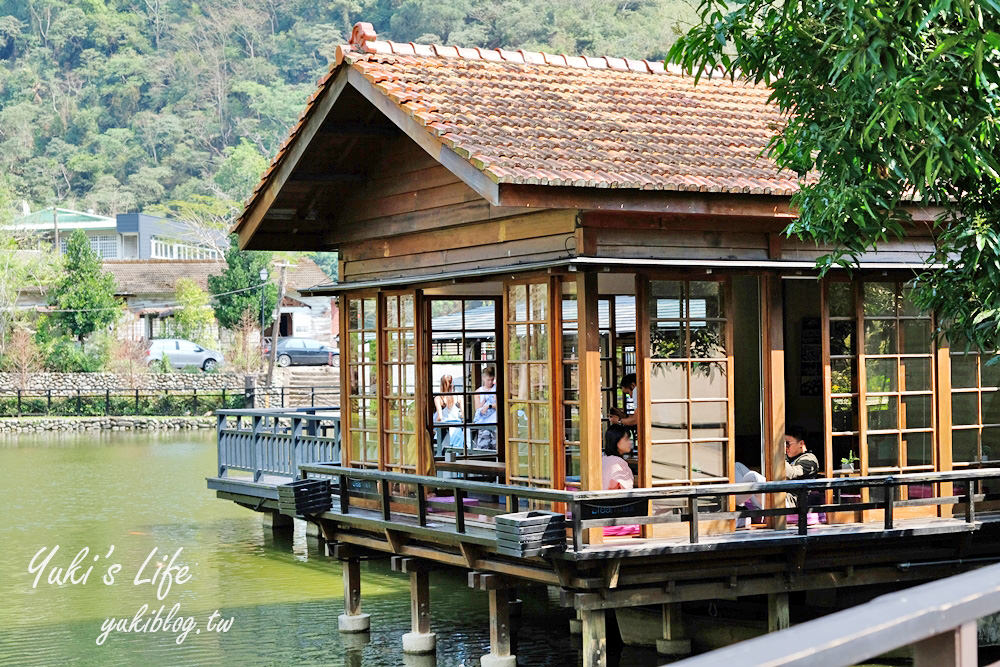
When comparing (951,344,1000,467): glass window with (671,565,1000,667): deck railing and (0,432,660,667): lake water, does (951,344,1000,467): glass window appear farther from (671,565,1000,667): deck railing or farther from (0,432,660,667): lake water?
(671,565,1000,667): deck railing

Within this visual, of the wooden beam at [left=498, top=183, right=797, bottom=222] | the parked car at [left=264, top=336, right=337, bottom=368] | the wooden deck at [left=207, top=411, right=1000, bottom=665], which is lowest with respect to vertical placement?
the wooden deck at [left=207, top=411, right=1000, bottom=665]

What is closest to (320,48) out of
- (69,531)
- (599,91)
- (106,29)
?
(106,29)

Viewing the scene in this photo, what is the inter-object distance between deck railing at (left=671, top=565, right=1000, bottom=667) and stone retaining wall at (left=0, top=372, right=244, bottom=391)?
4897 centimetres

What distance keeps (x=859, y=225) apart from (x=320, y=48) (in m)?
113

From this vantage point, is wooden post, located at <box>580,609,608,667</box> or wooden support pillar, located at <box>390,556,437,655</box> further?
wooden support pillar, located at <box>390,556,437,655</box>

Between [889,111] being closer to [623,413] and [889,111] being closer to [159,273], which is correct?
[623,413]

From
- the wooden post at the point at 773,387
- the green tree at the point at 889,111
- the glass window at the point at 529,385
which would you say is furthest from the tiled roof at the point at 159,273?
the green tree at the point at 889,111

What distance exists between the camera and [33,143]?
107625 mm

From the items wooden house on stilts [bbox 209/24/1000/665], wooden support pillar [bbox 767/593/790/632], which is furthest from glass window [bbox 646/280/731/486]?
wooden support pillar [bbox 767/593/790/632]

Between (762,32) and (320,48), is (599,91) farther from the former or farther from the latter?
(320,48)

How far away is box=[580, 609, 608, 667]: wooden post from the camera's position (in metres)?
10.1

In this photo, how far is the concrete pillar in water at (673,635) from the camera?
37.9 feet

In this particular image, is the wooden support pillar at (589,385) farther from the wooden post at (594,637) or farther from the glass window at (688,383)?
the wooden post at (594,637)

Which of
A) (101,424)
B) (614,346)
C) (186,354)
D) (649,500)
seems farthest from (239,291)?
(649,500)
